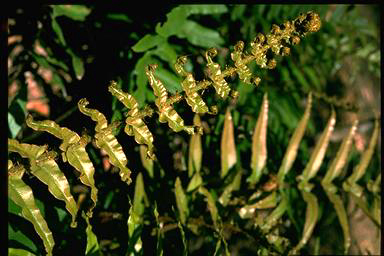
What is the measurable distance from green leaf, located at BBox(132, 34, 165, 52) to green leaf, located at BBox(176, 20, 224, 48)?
73 millimetres

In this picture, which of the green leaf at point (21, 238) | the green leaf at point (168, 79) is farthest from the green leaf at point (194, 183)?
the green leaf at point (21, 238)

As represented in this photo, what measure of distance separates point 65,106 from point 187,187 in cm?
31

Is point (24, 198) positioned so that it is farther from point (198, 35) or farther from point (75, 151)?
point (198, 35)

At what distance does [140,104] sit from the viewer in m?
0.74

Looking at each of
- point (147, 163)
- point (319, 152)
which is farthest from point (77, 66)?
point (319, 152)

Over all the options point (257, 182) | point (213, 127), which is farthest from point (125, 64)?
point (257, 182)

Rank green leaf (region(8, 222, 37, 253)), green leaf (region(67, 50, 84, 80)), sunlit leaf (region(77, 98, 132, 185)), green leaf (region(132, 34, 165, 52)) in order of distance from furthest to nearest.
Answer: green leaf (region(67, 50, 84, 80))
green leaf (region(132, 34, 165, 52))
green leaf (region(8, 222, 37, 253))
sunlit leaf (region(77, 98, 132, 185))

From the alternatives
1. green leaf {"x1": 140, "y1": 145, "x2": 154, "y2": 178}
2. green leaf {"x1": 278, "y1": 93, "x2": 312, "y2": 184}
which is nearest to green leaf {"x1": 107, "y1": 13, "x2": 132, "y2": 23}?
green leaf {"x1": 140, "y1": 145, "x2": 154, "y2": 178}

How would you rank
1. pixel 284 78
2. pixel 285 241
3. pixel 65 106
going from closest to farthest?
pixel 285 241
pixel 65 106
pixel 284 78

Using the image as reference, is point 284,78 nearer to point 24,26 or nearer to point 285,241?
point 285,241

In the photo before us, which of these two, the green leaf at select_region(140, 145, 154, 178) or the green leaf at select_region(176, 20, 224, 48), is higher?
the green leaf at select_region(176, 20, 224, 48)

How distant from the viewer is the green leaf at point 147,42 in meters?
0.73

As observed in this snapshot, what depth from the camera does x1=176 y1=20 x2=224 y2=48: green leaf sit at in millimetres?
835

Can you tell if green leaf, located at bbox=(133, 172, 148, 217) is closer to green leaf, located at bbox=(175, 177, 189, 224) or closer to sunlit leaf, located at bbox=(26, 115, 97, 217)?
green leaf, located at bbox=(175, 177, 189, 224)
